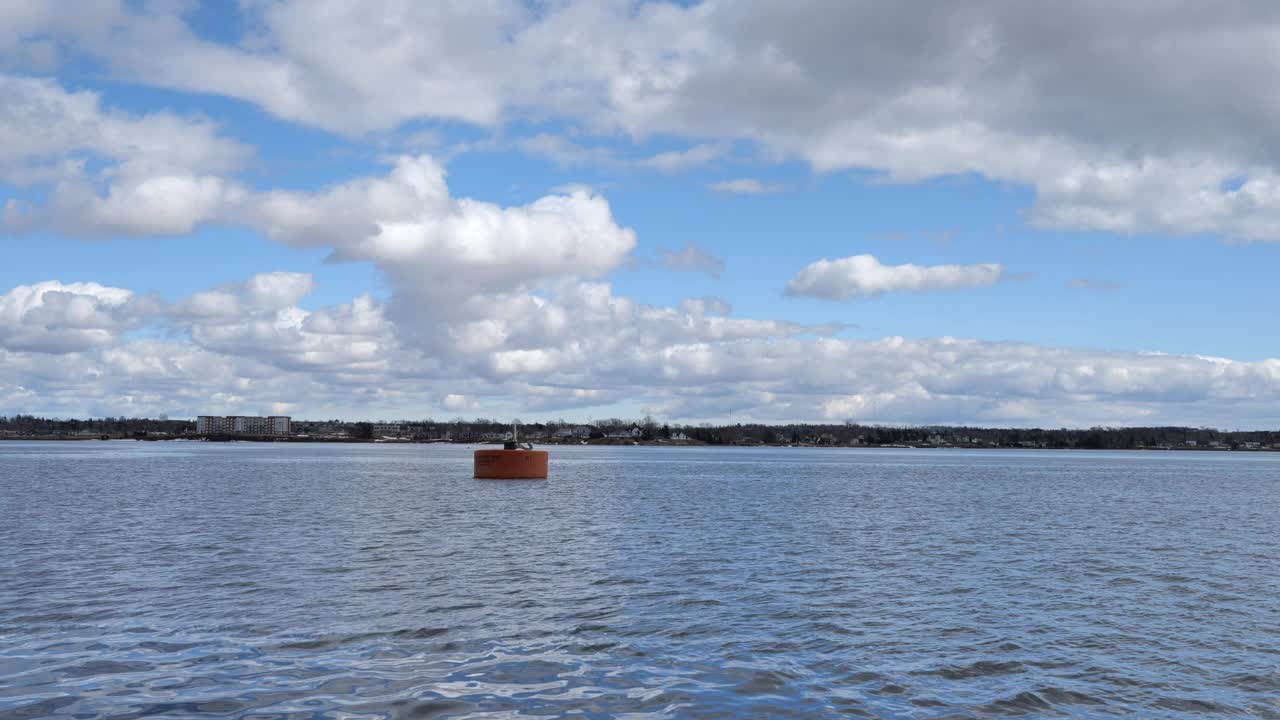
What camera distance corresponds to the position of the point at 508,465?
100688 mm

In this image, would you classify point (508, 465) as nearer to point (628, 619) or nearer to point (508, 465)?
point (508, 465)

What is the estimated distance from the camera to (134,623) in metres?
20.8

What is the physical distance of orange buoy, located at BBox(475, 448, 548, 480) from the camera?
328 feet

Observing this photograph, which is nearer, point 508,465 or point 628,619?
point 628,619

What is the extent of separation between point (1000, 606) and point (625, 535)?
2058cm

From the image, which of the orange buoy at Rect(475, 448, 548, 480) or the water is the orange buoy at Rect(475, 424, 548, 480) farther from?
the water

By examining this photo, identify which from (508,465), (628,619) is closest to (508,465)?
(508,465)

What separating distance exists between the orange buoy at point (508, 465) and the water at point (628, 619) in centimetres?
5083

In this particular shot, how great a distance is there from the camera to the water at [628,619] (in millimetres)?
15328

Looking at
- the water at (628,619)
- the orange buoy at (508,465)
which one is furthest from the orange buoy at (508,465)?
the water at (628,619)

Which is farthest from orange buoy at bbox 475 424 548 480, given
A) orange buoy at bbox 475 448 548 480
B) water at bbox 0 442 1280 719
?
water at bbox 0 442 1280 719

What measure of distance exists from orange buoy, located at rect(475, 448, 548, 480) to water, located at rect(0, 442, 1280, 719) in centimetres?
5083

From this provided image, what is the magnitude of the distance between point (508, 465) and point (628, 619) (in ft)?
262

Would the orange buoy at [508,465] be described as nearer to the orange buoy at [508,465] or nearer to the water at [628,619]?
the orange buoy at [508,465]
